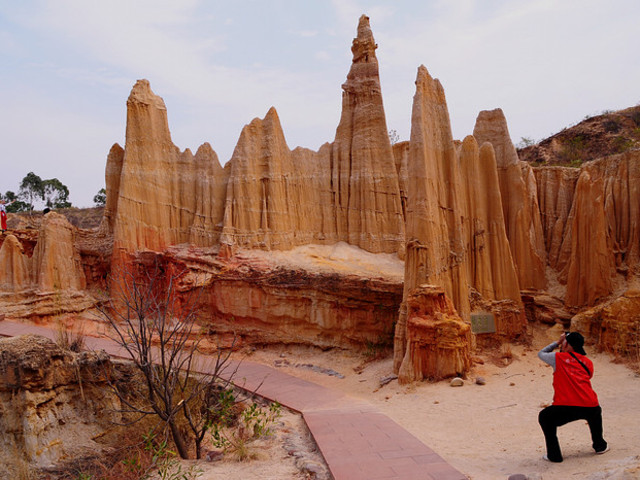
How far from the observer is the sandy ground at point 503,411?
571 cm

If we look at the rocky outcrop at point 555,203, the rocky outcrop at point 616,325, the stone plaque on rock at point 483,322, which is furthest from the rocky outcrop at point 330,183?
the rocky outcrop at point 616,325

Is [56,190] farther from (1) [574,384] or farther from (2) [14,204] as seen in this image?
(1) [574,384]

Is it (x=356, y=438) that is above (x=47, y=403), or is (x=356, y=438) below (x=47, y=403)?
below

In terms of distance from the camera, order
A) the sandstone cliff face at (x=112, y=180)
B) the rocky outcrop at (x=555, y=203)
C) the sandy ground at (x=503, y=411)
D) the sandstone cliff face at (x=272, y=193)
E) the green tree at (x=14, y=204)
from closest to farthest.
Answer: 1. the sandy ground at (x=503, y=411)
2. the rocky outcrop at (x=555, y=203)
3. the sandstone cliff face at (x=272, y=193)
4. the sandstone cliff face at (x=112, y=180)
5. the green tree at (x=14, y=204)

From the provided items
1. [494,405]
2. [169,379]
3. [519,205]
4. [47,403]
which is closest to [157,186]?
[169,379]

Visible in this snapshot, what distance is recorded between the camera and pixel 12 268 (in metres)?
18.0

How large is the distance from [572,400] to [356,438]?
3.42m

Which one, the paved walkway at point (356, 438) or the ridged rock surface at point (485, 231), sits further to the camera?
the ridged rock surface at point (485, 231)

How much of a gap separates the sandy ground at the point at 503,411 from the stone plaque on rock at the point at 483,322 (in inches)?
28.4

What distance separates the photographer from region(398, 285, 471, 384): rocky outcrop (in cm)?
1177

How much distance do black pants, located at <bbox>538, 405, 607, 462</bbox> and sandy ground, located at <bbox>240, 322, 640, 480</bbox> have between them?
0.46 feet

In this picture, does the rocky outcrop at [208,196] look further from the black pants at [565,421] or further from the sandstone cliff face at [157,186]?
the black pants at [565,421]

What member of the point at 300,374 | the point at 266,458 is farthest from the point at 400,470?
the point at 300,374

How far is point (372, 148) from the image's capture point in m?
18.7
